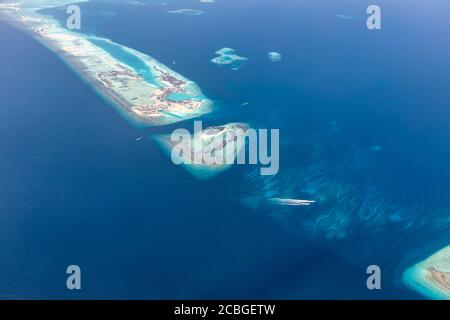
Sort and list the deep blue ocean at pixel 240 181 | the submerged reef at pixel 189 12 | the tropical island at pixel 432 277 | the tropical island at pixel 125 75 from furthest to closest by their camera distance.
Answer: the submerged reef at pixel 189 12 → the tropical island at pixel 125 75 → the deep blue ocean at pixel 240 181 → the tropical island at pixel 432 277

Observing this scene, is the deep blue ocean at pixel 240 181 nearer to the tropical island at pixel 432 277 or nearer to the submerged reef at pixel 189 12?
the tropical island at pixel 432 277

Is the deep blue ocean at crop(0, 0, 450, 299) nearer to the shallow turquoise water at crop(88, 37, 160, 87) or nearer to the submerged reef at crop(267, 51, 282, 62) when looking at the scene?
the submerged reef at crop(267, 51, 282, 62)

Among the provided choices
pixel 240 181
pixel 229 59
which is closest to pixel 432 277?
pixel 240 181

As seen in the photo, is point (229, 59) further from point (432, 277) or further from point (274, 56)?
point (432, 277)

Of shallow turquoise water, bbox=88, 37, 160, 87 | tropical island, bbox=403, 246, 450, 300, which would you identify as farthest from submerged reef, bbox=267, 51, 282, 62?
tropical island, bbox=403, 246, 450, 300

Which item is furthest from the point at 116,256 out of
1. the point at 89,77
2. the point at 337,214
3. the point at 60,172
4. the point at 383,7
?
the point at 383,7

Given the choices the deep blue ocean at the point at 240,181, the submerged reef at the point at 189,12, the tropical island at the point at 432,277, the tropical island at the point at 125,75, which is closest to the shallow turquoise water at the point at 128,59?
the tropical island at the point at 125,75

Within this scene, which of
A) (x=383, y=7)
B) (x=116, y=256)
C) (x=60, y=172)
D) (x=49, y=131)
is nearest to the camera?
(x=116, y=256)
